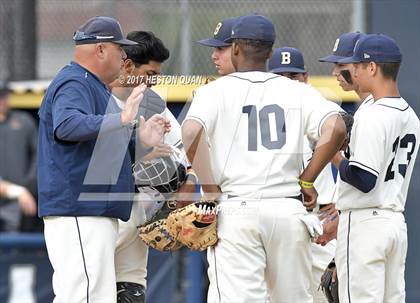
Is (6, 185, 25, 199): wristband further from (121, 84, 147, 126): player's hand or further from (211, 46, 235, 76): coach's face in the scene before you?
(121, 84, 147, 126): player's hand

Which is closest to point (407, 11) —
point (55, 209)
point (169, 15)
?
point (169, 15)

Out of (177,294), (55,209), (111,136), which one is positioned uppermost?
(111,136)

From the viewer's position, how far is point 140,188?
20.0 feet

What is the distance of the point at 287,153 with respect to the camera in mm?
5363

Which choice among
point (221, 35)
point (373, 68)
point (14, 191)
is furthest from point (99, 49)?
point (14, 191)

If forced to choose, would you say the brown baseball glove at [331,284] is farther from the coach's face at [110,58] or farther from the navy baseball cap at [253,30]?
the coach's face at [110,58]

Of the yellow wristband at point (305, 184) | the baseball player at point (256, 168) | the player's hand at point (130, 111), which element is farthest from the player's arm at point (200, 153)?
the yellow wristband at point (305, 184)

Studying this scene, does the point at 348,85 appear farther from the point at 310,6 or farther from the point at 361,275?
the point at 310,6

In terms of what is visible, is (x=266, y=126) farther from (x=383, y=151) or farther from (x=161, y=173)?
(x=161, y=173)

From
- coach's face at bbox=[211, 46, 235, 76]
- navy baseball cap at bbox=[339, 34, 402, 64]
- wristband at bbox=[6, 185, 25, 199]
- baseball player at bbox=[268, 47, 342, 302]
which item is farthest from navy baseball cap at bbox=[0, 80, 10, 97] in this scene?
navy baseball cap at bbox=[339, 34, 402, 64]

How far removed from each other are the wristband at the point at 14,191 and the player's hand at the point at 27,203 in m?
0.04

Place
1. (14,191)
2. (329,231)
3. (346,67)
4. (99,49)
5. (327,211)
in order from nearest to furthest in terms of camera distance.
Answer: (99,49)
(346,67)
(329,231)
(327,211)
(14,191)

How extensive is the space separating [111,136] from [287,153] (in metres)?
0.97

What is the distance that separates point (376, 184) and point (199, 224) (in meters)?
1.04
